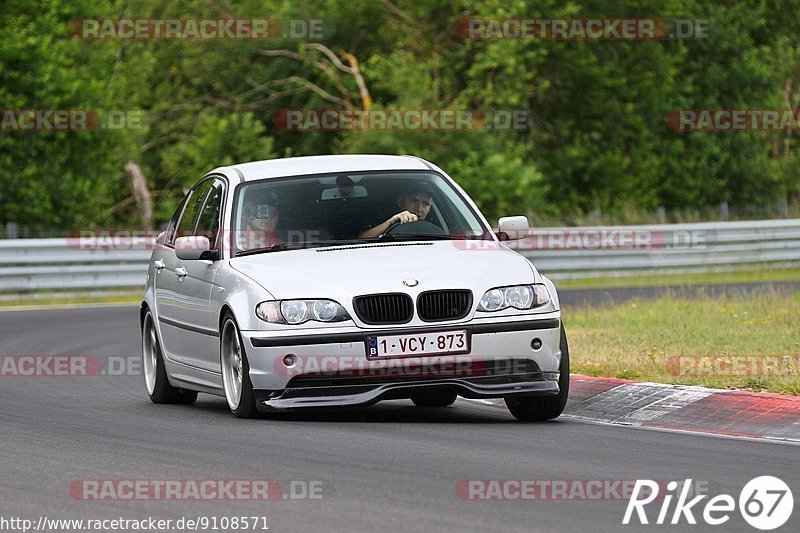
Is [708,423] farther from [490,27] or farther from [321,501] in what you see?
[490,27]

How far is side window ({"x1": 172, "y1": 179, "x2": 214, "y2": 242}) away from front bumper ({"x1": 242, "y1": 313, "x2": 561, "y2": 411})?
250 cm

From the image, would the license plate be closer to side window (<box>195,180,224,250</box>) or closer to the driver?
the driver

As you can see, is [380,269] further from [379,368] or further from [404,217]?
[404,217]

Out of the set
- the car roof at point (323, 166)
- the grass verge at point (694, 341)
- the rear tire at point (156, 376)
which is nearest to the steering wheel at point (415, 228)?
the car roof at point (323, 166)

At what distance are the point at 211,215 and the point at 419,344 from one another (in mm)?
2553

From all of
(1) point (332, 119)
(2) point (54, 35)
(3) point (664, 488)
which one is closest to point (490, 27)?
(1) point (332, 119)

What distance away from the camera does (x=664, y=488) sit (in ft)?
24.5

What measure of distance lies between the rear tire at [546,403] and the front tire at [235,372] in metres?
1.57

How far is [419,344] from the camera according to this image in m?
9.84

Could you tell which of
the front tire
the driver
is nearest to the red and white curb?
the driver

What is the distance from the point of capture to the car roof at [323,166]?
1140 centimetres

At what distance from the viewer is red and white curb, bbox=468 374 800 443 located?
9.79 m

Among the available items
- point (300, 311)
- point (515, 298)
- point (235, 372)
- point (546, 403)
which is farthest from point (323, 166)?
point (546, 403)

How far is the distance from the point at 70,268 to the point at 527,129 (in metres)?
17.6
